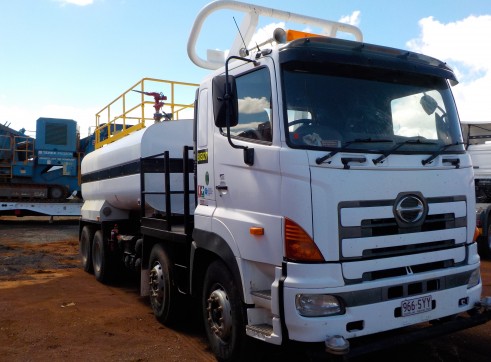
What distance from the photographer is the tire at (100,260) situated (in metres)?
8.40

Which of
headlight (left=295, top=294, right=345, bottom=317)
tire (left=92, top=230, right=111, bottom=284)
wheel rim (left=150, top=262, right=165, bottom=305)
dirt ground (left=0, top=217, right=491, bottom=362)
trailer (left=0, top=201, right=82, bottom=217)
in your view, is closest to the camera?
headlight (left=295, top=294, right=345, bottom=317)

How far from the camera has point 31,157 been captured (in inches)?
813

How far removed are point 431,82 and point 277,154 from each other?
6.06 feet

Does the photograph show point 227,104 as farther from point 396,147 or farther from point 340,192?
point 396,147

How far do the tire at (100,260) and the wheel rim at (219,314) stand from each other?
4.36 m

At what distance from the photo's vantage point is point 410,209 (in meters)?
3.88

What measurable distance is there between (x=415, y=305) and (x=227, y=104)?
7.30 feet

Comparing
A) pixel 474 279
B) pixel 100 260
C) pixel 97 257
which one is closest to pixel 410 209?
pixel 474 279

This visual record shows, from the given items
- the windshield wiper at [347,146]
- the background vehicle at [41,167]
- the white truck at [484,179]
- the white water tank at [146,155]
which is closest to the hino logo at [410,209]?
the windshield wiper at [347,146]

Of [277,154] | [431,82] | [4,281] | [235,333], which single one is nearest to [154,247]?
[235,333]

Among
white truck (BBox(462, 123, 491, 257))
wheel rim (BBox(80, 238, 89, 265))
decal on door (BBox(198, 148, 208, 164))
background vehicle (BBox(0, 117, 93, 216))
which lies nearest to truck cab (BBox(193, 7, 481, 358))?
decal on door (BBox(198, 148, 208, 164))

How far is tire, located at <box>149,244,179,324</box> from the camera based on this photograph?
554 cm

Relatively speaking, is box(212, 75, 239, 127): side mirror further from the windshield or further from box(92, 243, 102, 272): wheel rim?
box(92, 243, 102, 272): wheel rim

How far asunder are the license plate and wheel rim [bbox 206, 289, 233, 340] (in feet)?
4.77
